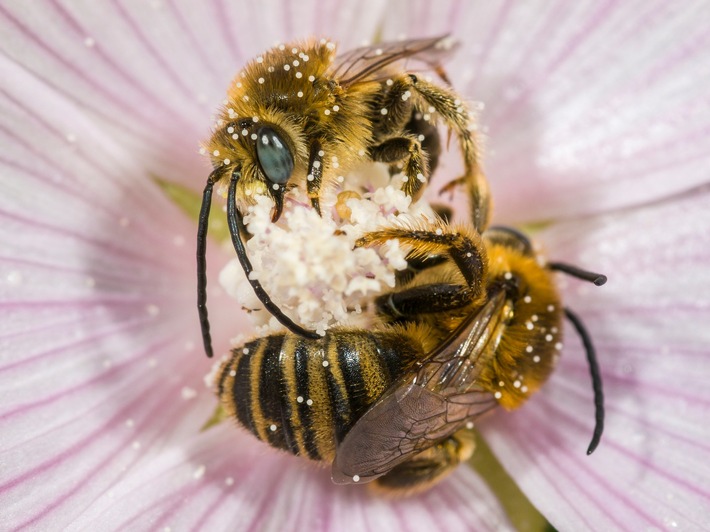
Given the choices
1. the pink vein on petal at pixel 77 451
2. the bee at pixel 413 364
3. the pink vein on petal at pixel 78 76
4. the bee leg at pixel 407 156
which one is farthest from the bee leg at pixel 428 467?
the pink vein on petal at pixel 78 76

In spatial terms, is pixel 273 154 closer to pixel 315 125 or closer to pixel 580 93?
pixel 315 125

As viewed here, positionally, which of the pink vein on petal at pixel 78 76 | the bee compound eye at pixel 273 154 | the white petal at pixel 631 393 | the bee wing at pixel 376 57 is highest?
the pink vein on petal at pixel 78 76

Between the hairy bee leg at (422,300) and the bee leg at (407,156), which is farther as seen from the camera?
the bee leg at (407,156)

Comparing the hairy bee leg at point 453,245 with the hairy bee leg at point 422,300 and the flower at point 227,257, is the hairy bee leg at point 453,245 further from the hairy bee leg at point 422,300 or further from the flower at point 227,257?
the flower at point 227,257

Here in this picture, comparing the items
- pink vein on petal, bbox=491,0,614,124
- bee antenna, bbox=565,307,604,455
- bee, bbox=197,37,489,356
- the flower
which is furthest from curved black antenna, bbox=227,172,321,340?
pink vein on petal, bbox=491,0,614,124

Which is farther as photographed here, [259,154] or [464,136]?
[464,136]

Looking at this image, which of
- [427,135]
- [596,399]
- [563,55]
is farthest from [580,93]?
[596,399]
